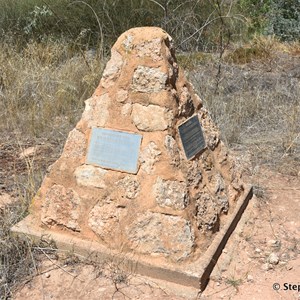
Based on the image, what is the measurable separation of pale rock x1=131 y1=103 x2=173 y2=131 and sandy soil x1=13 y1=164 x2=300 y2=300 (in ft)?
2.79

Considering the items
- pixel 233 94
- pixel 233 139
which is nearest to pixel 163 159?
pixel 233 139

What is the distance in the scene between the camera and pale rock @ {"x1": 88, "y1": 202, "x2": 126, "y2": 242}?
3.18m

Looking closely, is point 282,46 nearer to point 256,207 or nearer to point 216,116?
point 216,116

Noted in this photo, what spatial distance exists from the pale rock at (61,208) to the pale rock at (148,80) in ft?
2.53

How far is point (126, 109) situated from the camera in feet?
10.5

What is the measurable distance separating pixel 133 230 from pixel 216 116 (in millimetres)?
2505

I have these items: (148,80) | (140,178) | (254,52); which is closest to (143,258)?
(140,178)

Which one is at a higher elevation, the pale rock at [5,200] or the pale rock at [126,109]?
the pale rock at [126,109]

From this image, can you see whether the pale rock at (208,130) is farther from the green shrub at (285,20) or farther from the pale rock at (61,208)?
the green shrub at (285,20)

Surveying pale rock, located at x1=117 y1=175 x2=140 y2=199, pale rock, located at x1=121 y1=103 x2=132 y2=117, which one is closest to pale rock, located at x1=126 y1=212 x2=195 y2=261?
pale rock, located at x1=117 y1=175 x2=140 y2=199

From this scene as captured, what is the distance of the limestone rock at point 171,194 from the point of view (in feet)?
10.1

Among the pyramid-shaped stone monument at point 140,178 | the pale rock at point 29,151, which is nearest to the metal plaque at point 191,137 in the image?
the pyramid-shaped stone monument at point 140,178

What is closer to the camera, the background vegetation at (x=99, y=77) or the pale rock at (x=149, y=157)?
the pale rock at (x=149, y=157)

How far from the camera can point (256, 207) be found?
12.9 ft
